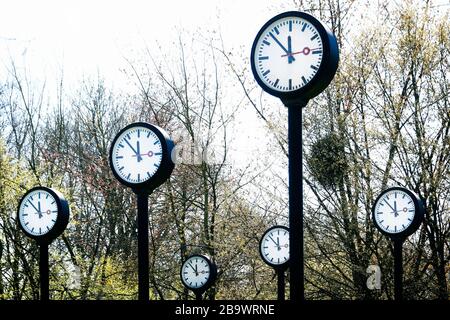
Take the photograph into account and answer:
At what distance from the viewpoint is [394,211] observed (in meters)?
7.42

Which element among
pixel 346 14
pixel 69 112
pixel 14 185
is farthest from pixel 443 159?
pixel 69 112

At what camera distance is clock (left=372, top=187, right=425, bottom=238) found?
23.9 feet

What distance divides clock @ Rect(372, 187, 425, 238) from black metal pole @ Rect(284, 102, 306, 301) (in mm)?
3544

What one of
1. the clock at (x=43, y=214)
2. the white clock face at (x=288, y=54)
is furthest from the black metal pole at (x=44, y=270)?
the white clock face at (x=288, y=54)

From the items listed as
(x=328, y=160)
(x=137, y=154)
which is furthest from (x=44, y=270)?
(x=328, y=160)

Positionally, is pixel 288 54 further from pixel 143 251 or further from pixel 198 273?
pixel 198 273

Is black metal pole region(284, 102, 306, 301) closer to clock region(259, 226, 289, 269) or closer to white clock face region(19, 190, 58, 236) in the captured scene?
white clock face region(19, 190, 58, 236)

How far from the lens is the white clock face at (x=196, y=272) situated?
32.0 feet

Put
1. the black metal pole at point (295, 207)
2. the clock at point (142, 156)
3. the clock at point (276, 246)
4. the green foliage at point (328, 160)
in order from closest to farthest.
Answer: the black metal pole at point (295, 207)
the clock at point (142, 156)
the clock at point (276, 246)
the green foliage at point (328, 160)

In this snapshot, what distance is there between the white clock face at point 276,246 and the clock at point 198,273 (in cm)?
110

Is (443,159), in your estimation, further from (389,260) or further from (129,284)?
(129,284)

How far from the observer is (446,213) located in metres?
11.3

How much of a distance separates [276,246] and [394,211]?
77.5 inches

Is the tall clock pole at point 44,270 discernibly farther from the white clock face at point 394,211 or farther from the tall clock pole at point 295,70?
the white clock face at point 394,211
